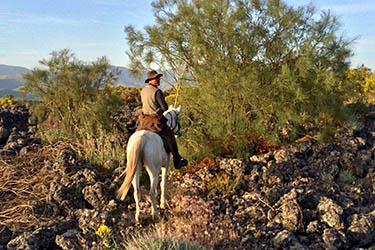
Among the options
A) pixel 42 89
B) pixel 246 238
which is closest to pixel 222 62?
pixel 246 238

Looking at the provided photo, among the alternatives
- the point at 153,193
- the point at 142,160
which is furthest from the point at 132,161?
the point at 153,193

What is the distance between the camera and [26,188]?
7.16 m

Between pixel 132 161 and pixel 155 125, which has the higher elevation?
pixel 155 125

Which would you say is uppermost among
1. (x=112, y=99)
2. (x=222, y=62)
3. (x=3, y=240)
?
(x=222, y=62)

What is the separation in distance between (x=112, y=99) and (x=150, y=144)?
7804 millimetres

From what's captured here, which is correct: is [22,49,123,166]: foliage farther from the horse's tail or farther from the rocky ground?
the horse's tail

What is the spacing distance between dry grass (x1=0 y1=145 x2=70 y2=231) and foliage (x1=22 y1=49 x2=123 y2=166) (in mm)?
4035

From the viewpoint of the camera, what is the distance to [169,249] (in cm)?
425

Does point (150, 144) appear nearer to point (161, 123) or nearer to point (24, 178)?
point (161, 123)

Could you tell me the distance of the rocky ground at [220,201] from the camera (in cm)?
544

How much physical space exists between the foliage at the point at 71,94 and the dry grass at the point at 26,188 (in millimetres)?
4035

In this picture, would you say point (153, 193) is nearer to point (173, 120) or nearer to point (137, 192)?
point (137, 192)

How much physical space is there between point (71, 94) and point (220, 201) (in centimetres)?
820

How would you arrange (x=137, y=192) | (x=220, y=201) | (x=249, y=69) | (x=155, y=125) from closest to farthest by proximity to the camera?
1. (x=137, y=192)
2. (x=155, y=125)
3. (x=220, y=201)
4. (x=249, y=69)
